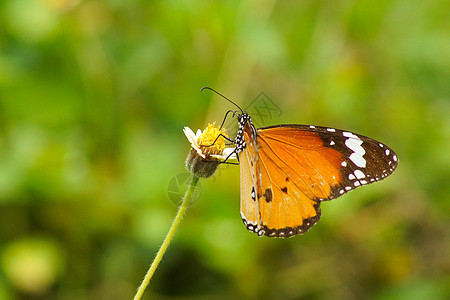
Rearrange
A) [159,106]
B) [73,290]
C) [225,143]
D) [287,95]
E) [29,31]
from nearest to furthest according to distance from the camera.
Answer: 1. [225,143]
2. [73,290]
3. [29,31]
4. [159,106]
5. [287,95]

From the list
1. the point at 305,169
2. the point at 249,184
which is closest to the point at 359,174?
the point at 305,169

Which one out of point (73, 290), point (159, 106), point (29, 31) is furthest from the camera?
point (159, 106)

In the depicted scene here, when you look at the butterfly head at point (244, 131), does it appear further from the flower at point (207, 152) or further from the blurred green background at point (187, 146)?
the blurred green background at point (187, 146)

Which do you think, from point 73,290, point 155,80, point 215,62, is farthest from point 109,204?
point 215,62

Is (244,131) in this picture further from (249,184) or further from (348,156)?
(348,156)

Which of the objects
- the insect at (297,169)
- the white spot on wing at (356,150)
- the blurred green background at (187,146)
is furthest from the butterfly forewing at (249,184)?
the blurred green background at (187,146)

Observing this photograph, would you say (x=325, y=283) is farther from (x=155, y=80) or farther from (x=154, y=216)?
(x=155, y=80)

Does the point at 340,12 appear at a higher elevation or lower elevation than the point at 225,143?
higher

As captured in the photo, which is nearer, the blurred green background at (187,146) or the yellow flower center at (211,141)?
the yellow flower center at (211,141)
